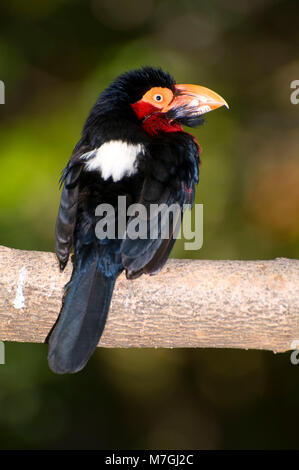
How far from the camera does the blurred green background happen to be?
4.26 meters

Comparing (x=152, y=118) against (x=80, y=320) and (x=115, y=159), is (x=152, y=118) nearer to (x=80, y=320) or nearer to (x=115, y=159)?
(x=115, y=159)

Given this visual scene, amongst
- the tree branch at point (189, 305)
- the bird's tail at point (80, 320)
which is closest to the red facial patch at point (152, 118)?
the tree branch at point (189, 305)

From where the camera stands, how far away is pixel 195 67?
16.1 feet

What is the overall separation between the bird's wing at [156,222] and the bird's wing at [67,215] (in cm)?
29

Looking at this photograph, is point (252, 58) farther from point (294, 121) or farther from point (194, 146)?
point (194, 146)

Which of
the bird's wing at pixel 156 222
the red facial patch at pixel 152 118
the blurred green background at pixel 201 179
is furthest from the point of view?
the blurred green background at pixel 201 179

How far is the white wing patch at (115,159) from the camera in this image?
8.89ft

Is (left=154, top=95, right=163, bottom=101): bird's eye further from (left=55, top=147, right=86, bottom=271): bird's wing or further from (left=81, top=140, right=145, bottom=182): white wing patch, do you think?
(left=55, top=147, right=86, bottom=271): bird's wing

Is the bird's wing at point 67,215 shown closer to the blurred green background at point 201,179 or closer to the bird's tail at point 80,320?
the bird's tail at point 80,320

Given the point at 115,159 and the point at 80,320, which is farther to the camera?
the point at 115,159

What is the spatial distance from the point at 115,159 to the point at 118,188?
0.48 feet

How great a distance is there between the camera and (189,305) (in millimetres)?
2555

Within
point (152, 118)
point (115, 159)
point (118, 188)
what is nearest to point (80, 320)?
point (118, 188)

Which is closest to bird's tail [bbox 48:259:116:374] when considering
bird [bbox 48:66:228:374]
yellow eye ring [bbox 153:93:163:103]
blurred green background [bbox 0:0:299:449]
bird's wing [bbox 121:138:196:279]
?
bird [bbox 48:66:228:374]
